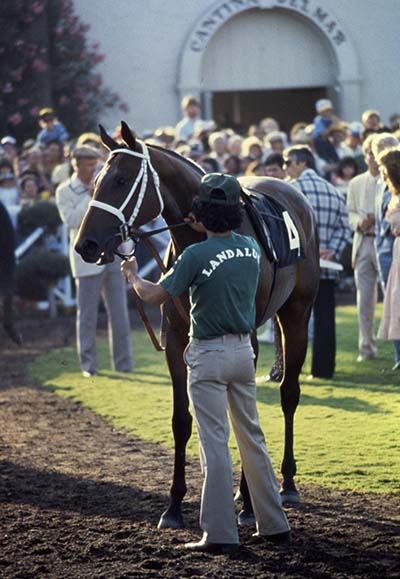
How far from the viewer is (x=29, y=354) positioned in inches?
507

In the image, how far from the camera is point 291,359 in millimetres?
7332

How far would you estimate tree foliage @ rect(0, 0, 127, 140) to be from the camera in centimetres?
2017

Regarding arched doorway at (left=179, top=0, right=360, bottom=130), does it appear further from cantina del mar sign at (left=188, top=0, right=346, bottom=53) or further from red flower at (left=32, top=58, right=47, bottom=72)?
red flower at (left=32, top=58, right=47, bottom=72)

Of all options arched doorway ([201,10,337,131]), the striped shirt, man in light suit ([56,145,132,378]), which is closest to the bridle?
the striped shirt

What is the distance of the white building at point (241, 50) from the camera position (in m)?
22.1

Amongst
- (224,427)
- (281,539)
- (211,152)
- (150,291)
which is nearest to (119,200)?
(150,291)

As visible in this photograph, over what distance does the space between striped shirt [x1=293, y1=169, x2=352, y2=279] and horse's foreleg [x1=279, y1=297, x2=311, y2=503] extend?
9.85 feet

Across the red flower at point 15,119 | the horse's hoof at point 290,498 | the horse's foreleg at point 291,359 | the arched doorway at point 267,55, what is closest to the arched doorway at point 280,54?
the arched doorway at point 267,55

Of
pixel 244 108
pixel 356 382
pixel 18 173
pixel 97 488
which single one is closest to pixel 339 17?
pixel 244 108

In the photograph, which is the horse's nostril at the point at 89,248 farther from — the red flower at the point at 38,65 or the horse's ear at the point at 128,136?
the red flower at the point at 38,65

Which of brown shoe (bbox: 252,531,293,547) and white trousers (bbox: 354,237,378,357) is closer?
brown shoe (bbox: 252,531,293,547)

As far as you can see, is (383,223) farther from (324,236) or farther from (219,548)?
(219,548)

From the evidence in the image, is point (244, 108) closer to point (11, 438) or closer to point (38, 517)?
point (11, 438)

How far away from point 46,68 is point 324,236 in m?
11.2
